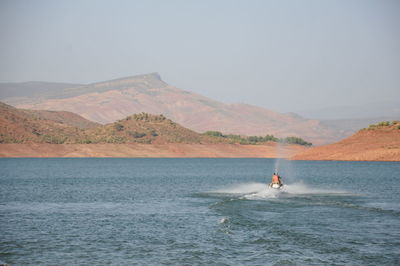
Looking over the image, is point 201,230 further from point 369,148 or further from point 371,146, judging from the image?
point 371,146

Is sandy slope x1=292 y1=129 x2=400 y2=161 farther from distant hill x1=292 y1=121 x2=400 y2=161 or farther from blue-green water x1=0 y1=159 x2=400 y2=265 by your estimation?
blue-green water x1=0 y1=159 x2=400 y2=265

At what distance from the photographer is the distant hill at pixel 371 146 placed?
485ft

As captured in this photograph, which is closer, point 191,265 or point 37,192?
point 191,265

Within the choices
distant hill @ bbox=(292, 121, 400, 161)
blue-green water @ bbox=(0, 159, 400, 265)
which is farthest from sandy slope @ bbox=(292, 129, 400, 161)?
blue-green water @ bbox=(0, 159, 400, 265)

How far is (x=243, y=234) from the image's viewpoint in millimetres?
33719

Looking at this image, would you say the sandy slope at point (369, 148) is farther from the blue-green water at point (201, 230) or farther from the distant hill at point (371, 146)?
the blue-green water at point (201, 230)

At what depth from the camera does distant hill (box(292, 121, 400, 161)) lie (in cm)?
14788

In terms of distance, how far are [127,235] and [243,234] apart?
6.84 m

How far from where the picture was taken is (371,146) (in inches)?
5994

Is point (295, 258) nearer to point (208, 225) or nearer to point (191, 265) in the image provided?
point (191, 265)

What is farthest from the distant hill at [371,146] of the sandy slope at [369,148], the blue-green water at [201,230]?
the blue-green water at [201,230]

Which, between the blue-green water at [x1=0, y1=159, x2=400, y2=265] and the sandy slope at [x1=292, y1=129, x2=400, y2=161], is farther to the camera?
the sandy slope at [x1=292, y1=129, x2=400, y2=161]

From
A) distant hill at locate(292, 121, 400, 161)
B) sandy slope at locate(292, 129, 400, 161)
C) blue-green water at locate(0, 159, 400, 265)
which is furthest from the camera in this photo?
distant hill at locate(292, 121, 400, 161)

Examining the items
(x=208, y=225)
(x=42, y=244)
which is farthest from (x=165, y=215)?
(x=42, y=244)
